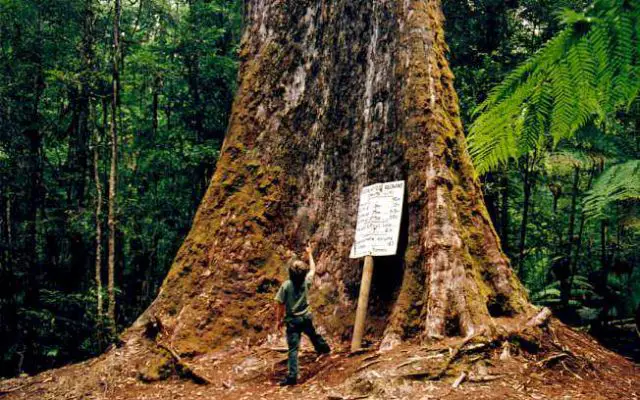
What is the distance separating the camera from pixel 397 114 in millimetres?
6215

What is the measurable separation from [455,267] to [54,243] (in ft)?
44.7

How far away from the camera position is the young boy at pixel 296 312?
18.2 feet

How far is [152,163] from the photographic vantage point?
13578 millimetres

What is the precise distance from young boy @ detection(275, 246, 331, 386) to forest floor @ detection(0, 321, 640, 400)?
24 centimetres

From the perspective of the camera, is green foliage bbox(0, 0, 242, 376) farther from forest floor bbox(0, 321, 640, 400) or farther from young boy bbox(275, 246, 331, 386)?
young boy bbox(275, 246, 331, 386)

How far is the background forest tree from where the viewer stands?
9930 millimetres

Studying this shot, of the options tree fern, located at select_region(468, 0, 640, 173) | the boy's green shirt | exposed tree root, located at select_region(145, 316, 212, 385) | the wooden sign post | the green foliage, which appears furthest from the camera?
the green foliage

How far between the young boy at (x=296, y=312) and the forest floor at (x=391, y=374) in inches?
9.4

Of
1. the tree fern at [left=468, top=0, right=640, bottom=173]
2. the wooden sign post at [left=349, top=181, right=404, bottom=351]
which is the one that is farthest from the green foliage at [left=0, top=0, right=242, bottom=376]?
the tree fern at [left=468, top=0, right=640, bottom=173]

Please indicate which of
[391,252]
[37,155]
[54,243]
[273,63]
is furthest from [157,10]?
[391,252]

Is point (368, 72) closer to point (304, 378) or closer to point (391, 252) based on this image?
point (391, 252)

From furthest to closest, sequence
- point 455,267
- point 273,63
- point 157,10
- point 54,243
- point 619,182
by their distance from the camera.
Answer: point 54,243 < point 157,10 < point 273,63 < point 619,182 < point 455,267

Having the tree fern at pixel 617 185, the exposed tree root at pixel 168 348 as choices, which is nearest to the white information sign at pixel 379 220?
the exposed tree root at pixel 168 348

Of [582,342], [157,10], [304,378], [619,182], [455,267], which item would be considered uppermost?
[157,10]
